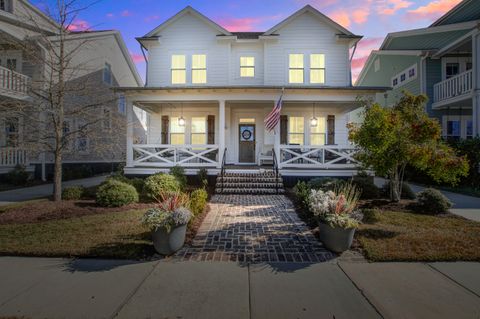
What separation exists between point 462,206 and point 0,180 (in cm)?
1991

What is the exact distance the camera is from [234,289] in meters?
3.53

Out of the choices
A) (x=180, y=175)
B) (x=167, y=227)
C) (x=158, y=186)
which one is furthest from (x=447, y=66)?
(x=167, y=227)

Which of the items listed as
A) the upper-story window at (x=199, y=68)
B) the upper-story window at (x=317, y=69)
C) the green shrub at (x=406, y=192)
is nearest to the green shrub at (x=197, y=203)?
the green shrub at (x=406, y=192)

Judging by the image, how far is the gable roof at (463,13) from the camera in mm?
15626

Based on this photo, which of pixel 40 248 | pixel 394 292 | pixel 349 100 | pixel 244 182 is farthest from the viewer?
pixel 349 100

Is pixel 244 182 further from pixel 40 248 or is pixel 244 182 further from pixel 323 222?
pixel 40 248

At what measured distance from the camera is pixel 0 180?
44.4 ft

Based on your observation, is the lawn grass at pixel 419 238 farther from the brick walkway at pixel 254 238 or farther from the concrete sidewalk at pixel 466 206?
the brick walkway at pixel 254 238

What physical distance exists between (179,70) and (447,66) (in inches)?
659

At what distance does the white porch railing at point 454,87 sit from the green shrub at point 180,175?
15112 mm

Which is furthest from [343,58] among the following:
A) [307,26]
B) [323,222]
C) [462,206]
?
[323,222]

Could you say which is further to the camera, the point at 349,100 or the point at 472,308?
the point at 349,100

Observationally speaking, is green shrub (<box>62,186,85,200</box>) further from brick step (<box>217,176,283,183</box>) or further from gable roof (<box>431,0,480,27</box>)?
gable roof (<box>431,0,480,27</box>)

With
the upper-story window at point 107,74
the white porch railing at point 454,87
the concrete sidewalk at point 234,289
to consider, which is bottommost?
the concrete sidewalk at point 234,289
